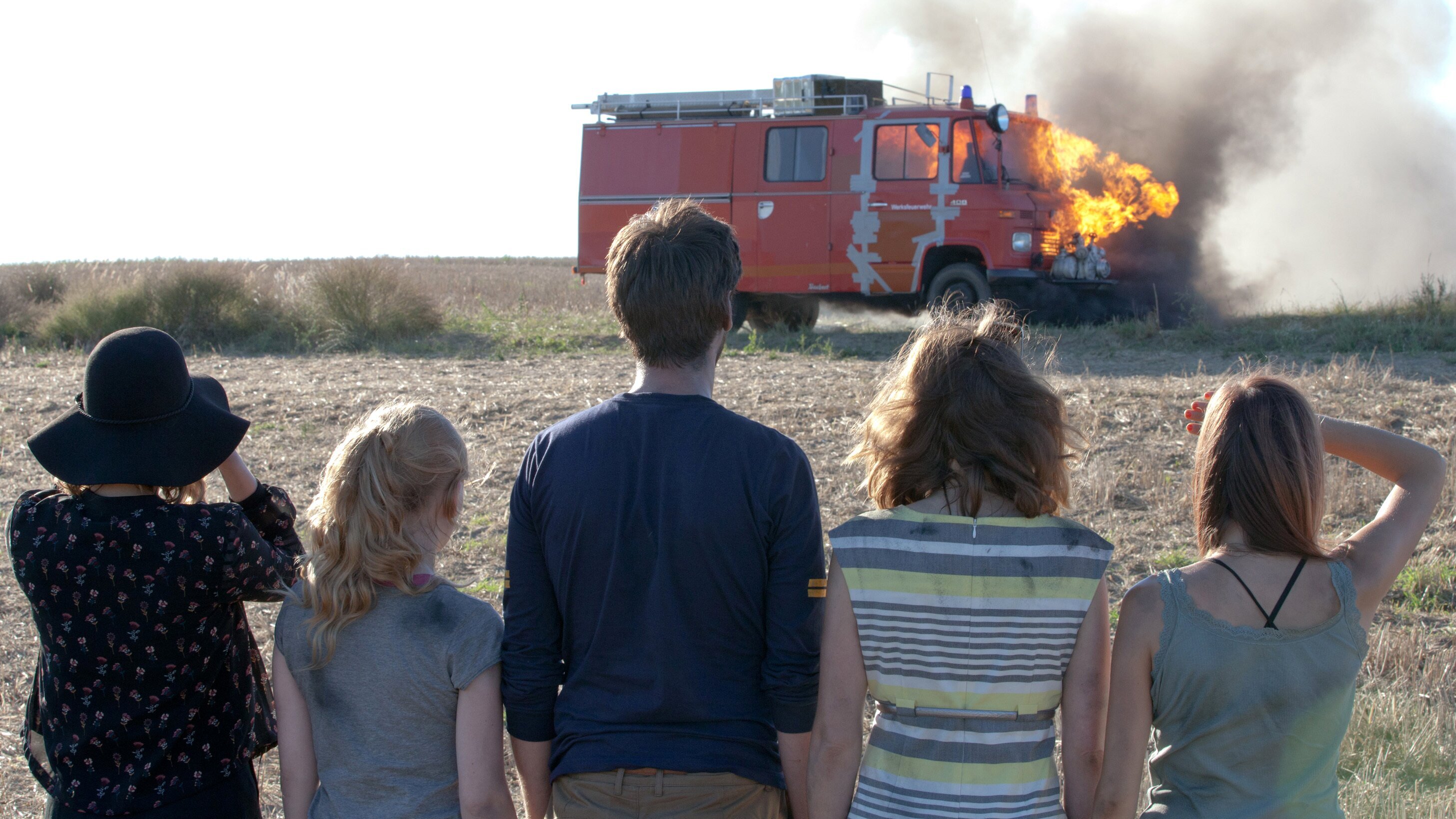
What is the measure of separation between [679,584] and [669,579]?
0.07ft

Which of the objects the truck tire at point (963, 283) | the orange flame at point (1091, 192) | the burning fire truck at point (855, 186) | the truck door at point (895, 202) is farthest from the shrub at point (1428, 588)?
the orange flame at point (1091, 192)

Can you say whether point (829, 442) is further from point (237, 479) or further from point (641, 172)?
point (641, 172)

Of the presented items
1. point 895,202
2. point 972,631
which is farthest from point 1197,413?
point 895,202

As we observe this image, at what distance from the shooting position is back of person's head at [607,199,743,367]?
2.07 m

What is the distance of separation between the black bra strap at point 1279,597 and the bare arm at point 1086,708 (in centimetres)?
23

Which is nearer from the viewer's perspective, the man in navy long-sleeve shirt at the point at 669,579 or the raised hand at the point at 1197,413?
the man in navy long-sleeve shirt at the point at 669,579

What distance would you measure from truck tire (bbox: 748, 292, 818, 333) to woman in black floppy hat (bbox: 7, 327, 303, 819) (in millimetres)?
12398

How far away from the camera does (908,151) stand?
12922 millimetres

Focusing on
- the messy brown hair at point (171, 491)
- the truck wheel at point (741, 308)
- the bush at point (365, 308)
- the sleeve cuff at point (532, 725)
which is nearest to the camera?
the sleeve cuff at point (532, 725)

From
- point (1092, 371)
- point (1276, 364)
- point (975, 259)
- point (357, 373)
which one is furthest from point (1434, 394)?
point (357, 373)

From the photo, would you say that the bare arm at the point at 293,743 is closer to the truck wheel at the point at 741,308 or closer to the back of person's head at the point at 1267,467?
the back of person's head at the point at 1267,467

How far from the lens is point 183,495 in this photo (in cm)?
242

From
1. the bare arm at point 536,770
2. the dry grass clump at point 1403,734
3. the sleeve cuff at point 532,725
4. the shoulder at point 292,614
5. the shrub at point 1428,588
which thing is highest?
the shoulder at point 292,614

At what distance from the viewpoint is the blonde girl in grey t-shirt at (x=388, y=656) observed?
2.10 m
